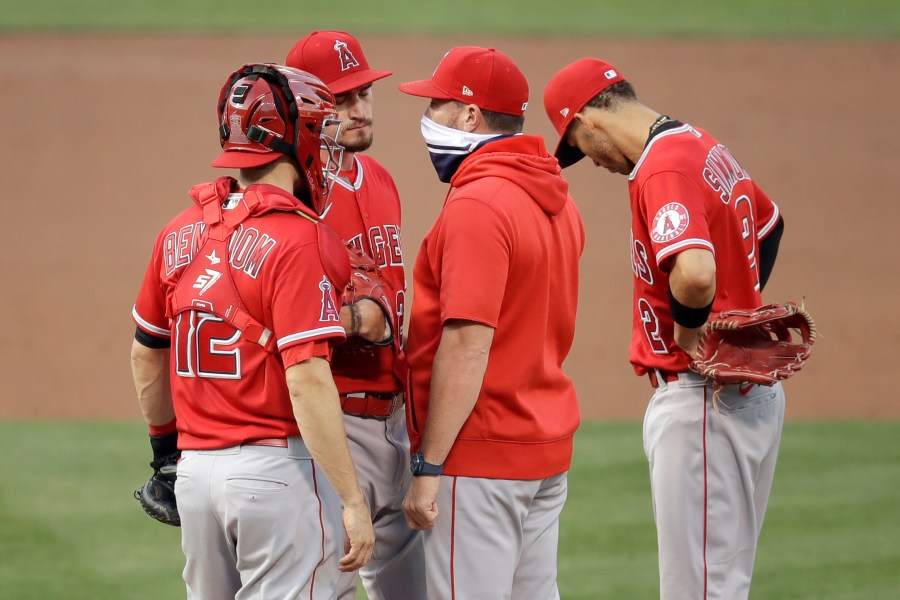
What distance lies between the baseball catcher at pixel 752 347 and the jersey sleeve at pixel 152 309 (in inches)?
Answer: 63.9

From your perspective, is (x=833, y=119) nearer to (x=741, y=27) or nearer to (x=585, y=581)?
(x=741, y=27)

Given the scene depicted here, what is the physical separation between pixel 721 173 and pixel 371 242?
3.80ft

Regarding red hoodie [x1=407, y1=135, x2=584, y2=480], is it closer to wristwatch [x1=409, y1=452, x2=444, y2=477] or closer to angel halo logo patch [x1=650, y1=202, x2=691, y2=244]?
wristwatch [x1=409, y1=452, x2=444, y2=477]

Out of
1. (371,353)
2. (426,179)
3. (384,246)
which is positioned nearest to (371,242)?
(384,246)

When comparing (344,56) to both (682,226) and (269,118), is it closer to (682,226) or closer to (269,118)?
(269,118)

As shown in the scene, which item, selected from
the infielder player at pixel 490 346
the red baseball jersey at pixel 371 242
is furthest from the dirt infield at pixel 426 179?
the infielder player at pixel 490 346

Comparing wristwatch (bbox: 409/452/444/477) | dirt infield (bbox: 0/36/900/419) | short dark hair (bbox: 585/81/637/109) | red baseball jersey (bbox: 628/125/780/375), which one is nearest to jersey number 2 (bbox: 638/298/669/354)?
red baseball jersey (bbox: 628/125/780/375)

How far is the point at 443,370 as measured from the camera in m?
3.04

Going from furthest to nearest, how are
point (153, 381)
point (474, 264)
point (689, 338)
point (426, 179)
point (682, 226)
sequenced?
point (426, 179)
point (689, 338)
point (682, 226)
point (153, 381)
point (474, 264)

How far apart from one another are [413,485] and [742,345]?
1192 mm

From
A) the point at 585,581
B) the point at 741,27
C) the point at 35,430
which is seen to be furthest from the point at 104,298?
the point at 741,27

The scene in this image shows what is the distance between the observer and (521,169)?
10.5 feet

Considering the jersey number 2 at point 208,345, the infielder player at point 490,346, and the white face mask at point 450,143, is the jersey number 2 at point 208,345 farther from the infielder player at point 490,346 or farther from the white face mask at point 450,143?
the white face mask at point 450,143

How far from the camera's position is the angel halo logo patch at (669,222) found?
11.0ft
